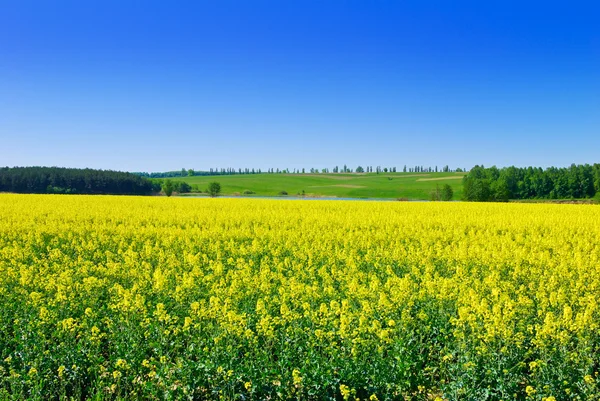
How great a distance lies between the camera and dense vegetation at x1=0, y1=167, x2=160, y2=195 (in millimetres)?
99375

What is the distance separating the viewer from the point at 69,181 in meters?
105

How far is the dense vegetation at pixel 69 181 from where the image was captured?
99.4 meters

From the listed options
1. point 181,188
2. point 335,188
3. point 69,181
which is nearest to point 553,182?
point 335,188

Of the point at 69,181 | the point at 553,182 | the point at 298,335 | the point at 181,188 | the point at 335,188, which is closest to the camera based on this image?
the point at 298,335

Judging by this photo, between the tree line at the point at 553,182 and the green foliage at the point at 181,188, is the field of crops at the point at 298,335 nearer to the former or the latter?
the tree line at the point at 553,182

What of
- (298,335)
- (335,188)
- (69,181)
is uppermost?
(69,181)

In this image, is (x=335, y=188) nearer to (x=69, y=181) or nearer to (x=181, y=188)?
(x=181, y=188)

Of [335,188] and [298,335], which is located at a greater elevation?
[335,188]

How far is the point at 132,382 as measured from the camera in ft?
19.8

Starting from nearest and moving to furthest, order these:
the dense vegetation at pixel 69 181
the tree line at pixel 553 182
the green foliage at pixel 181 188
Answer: the dense vegetation at pixel 69 181 → the tree line at pixel 553 182 → the green foliage at pixel 181 188

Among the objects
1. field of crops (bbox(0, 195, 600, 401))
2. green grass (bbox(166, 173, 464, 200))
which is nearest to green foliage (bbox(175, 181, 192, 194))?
green grass (bbox(166, 173, 464, 200))

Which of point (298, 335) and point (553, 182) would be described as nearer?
point (298, 335)

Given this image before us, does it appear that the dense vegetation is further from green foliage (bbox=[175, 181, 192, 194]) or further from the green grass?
the green grass

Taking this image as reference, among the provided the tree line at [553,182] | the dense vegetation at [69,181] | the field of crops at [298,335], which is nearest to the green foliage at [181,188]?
the dense vegetation at [69,181]
